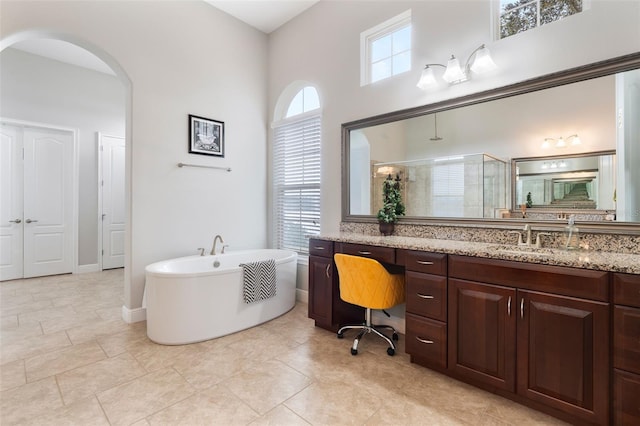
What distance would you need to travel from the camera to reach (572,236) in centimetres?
199

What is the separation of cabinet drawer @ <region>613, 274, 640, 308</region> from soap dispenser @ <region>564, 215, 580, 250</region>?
0.53 meters

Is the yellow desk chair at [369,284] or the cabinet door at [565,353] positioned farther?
the yellow desk chair at [369,284]

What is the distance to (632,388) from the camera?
1.44 m

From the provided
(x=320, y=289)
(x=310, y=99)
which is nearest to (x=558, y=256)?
(x=320, y=289)

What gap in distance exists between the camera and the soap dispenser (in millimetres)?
1959

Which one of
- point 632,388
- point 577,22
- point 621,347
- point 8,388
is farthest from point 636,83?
point 8,388

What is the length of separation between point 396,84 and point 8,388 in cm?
376

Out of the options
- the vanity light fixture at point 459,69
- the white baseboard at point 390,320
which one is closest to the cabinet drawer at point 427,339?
the white baseboard at point 390,320

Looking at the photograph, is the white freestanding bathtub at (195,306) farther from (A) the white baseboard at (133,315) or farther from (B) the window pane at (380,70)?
(B) the window pane at (380,70)

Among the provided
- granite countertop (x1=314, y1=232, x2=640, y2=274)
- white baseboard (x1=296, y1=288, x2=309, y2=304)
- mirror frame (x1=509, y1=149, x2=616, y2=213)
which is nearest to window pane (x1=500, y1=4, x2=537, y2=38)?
mirror frame (x1=509, y1=149, x2=616, y2=213)

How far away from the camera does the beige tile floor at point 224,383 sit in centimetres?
171

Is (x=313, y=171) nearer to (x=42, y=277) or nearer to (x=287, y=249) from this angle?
(x=287, y=249)

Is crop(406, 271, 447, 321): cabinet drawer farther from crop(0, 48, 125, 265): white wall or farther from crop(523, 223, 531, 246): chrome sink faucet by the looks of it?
crop(0, 48, 125, 265): white wall

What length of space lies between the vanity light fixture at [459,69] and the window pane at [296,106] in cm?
183
